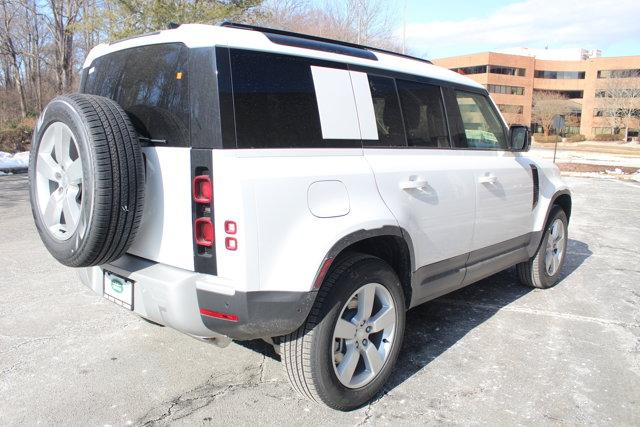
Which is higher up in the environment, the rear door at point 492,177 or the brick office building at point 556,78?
the brick office building at point 556,78

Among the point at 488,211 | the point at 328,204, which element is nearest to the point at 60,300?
the point at 328,204

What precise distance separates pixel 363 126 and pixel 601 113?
275 ft

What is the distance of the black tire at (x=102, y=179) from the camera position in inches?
98.2

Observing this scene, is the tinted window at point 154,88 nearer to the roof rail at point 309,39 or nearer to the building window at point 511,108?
the roof rail at point 309,39

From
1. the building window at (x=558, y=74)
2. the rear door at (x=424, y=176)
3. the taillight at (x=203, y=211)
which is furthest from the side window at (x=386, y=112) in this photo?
the building window at (x=558, y=74)

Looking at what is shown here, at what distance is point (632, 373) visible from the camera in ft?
11.8

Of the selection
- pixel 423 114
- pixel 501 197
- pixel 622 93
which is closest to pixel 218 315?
pixel 423 114

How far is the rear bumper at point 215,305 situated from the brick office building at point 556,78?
254 feet

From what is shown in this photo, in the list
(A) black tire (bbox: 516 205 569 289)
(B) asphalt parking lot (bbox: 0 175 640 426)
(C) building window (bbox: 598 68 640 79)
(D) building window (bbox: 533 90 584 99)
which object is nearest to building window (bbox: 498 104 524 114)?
(D) building window (bbox: 533 90 584 99)

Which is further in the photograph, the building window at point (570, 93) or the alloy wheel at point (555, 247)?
the building window at point (570, 93)

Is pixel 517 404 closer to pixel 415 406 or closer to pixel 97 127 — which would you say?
pixel 415 406

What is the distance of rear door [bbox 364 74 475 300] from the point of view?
3.19 meters

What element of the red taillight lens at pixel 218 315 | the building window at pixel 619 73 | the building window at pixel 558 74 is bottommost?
the red taillight lens at pixel 218 315

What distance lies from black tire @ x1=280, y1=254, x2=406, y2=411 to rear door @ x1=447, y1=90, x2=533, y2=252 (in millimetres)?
1444
